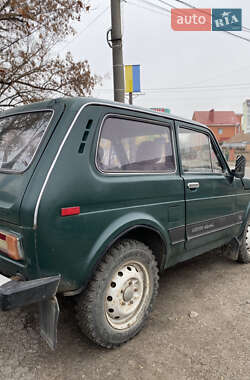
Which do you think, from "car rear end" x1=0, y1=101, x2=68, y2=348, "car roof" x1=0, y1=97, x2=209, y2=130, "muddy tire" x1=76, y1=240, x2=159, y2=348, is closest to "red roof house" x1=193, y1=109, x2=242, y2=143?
"car roof" x1=0, y1=97, x2=209, y2=130

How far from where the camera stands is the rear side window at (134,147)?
81.8 inches

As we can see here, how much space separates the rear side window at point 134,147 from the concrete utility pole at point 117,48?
3490 mm

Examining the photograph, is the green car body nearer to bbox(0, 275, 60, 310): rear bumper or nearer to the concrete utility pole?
bbox(0, 275, 60, 310): rear bumper

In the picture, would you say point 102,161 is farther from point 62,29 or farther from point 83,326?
point 62,29

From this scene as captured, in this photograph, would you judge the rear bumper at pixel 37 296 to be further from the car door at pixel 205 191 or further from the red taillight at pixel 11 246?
the car door at pixel 205 191

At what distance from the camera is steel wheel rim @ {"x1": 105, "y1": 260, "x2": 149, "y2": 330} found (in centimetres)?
210

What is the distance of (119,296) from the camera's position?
7.02 ft

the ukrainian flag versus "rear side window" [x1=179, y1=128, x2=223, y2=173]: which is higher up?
the ukrainian flag

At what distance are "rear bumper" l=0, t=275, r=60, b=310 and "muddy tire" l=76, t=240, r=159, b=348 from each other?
0.36 m

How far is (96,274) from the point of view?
6.42 feet

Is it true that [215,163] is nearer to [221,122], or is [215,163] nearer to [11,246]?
[11,246]

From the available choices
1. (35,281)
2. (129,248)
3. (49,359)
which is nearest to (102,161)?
(129,248)

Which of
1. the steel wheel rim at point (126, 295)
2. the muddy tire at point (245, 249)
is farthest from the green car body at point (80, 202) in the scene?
the muddy tire at point (245, 249)

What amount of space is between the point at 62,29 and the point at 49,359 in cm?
750
